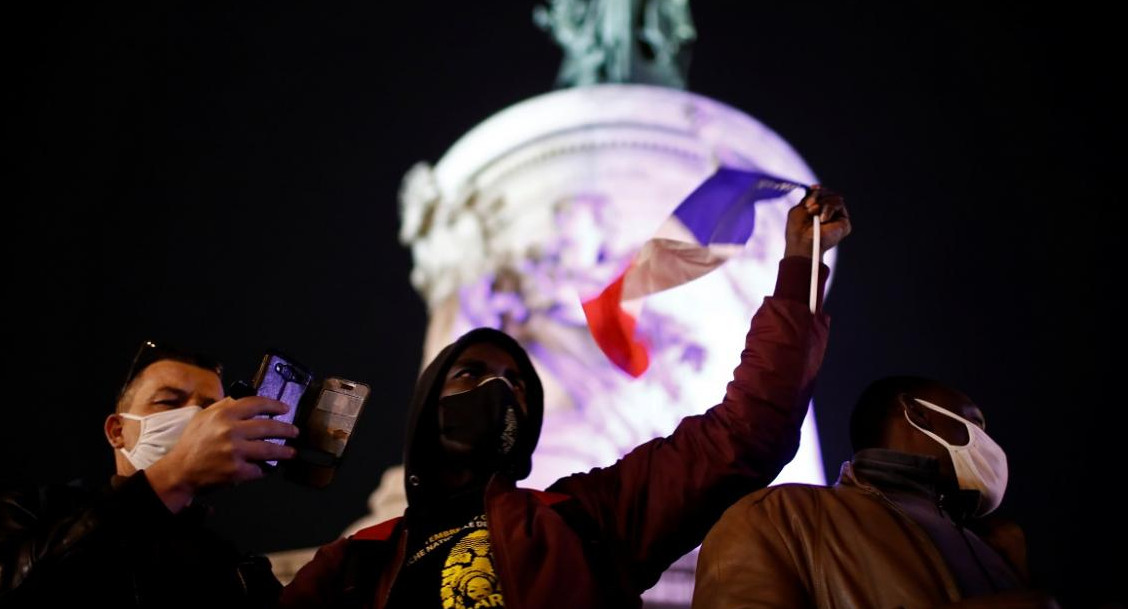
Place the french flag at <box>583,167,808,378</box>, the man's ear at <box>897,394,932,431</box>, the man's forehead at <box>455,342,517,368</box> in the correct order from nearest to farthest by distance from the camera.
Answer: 1. the man's ear at <box>897,394,932,431</box>
2. the man's forehead at <box>455,342,517,368</box>
3. the french flag at <box>583,167,808,378</box>

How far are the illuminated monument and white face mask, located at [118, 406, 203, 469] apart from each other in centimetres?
877

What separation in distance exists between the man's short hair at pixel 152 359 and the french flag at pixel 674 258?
201 cm

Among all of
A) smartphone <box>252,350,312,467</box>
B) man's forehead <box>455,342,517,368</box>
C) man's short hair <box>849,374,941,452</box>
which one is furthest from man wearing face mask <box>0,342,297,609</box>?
man's short hair <box>849,374,941,452</box>

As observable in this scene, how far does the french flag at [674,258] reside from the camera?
5738 millimetres

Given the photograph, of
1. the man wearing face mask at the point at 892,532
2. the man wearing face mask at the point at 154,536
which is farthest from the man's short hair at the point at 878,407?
the man wearing face mask at the point at 154,536

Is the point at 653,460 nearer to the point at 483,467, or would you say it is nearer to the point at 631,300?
the point at 483,467

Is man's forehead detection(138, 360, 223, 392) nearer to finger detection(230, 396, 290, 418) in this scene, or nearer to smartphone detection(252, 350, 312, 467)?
smartphone detection(252, 350, 312, 467)

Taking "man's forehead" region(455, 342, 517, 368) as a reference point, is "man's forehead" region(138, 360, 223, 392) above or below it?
below

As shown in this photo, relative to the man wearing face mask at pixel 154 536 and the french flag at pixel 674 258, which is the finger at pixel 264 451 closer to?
the man wearing face mask at pixel 154 536

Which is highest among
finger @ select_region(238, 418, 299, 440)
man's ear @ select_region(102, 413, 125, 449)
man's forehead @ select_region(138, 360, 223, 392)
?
man's forehead @ select_region(138, 360, 223, 392)

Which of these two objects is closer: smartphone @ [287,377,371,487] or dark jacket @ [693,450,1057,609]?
dark jacket @ [693,450,1057,609]

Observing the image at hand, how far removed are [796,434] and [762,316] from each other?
1.51 feet

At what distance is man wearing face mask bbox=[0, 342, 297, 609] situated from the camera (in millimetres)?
3211

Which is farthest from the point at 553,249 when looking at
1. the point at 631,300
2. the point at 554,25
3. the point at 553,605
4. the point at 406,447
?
the point at 553,605
